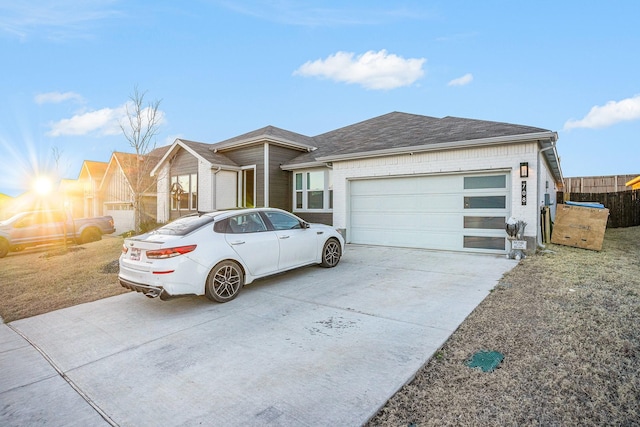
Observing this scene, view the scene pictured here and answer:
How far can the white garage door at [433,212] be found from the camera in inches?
335

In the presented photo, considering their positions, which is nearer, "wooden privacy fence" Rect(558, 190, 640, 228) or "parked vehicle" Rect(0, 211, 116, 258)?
"parked vehicle" Rect(0, 211, 116, 258)

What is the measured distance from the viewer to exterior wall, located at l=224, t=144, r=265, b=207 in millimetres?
13148

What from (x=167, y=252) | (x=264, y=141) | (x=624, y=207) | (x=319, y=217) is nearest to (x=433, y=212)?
(x=319, y=217)

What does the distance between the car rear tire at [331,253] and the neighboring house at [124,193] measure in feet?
43.3

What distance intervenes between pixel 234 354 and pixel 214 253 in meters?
1.93

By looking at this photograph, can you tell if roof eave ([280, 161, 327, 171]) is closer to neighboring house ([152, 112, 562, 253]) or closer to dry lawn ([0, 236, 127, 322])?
neighboring house ([152, 112, 562, 253])

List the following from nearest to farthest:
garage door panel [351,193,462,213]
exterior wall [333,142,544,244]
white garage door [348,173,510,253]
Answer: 1. exterior wall [333,142,544,244]
2. white garage door [348,173,510,253]
3. garage door panel [351,193,462,213]

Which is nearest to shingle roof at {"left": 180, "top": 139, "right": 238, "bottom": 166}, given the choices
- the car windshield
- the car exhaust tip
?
the car windshield

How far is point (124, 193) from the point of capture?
22.1 metres

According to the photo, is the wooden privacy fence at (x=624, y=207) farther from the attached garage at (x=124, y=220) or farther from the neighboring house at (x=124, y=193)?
the attached garage at (x=124, y=220)

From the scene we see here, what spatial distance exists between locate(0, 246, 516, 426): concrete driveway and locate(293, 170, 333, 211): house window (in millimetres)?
6844

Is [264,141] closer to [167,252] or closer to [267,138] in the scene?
[267,138]

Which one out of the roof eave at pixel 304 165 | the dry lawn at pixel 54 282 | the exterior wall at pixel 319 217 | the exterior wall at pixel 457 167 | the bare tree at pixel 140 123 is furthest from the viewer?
the exterior wall at pixel 319 217

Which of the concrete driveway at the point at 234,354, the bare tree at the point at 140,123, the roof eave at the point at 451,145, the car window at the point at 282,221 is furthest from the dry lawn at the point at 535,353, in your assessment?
the bare tree at the point at 140,123
